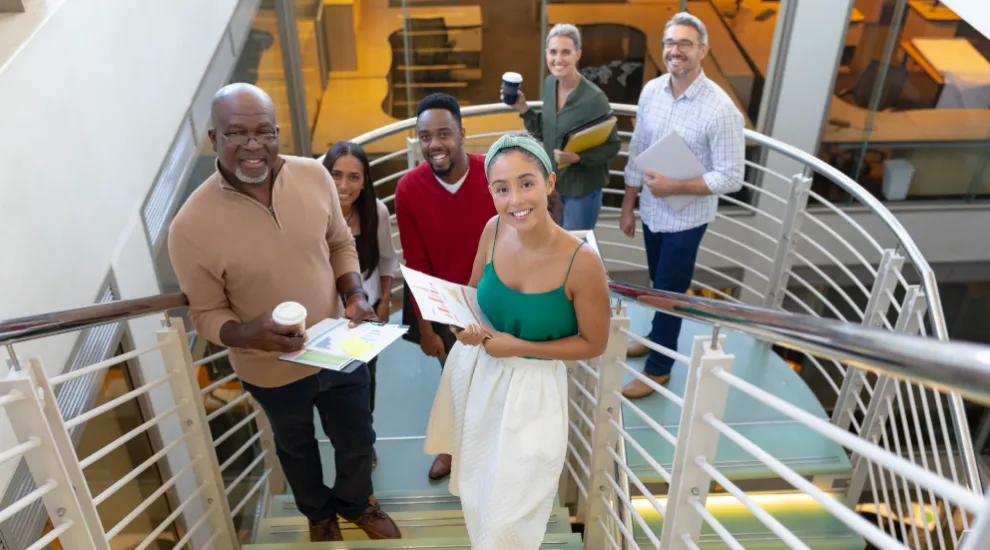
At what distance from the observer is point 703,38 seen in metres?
2.91

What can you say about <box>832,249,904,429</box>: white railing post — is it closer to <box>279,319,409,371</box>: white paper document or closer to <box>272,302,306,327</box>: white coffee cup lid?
<box>279,319,409,371</box>: white paper document

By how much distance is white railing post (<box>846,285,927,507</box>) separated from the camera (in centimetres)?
265

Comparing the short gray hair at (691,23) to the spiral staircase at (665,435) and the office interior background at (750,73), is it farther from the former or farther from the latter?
the office interior background at (750,73)

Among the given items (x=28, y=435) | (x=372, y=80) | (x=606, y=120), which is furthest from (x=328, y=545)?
(x=372, y=80)

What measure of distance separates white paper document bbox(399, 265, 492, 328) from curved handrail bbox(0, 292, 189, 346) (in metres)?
0.68

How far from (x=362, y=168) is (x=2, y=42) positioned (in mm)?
1106

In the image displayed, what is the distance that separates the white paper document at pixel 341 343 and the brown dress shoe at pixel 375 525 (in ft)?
2.63

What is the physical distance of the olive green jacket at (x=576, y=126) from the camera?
3.20 meters

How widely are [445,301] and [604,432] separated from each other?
2.65 ft

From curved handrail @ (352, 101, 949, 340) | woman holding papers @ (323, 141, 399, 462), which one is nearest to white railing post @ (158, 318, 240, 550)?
woman holding papers @ (323, 141, 399, 462)

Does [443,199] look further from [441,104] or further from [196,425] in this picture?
[196,425]

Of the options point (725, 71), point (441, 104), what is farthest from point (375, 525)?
point (725, 71)

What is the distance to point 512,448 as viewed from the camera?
6.54 ft

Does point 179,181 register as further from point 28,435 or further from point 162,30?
point 28,435
